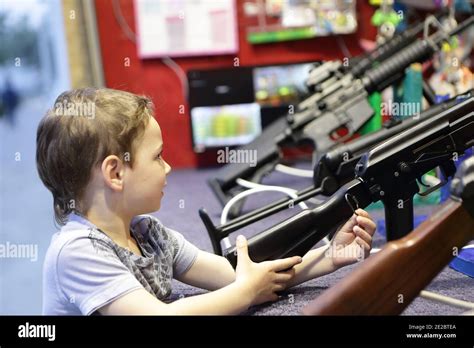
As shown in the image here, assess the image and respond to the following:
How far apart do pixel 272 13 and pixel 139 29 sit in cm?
70

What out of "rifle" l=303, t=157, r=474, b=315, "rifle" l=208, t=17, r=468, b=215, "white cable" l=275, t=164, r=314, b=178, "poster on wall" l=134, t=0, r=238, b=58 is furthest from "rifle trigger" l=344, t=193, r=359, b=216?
"poster on wall" l=134, t=0, r=238, b=58

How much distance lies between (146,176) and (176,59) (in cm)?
258

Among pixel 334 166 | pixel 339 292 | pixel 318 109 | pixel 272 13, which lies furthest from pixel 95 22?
pixel 339 292

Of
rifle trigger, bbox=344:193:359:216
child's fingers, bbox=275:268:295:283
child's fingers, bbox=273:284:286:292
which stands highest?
rifle trigger, bbox=344:193:359:216

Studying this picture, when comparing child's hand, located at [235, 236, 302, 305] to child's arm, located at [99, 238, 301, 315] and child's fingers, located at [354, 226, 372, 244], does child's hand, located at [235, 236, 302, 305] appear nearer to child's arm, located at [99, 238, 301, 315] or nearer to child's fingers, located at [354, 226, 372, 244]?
child's arm, located at [99, 238, 301, 315]

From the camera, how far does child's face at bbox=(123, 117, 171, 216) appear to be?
95 cm

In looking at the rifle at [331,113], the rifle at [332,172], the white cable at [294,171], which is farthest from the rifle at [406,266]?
the white cable at [294,171]

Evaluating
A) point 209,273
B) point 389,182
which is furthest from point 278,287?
point 389,182

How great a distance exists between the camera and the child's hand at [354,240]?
1.02m

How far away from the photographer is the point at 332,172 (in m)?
1.41

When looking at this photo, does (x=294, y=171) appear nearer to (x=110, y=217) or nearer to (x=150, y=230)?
(x=150, y=230)

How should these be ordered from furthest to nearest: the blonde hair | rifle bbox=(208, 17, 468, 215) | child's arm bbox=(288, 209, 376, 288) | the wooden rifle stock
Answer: rifle bbox=(208, 17, 468, 215) → child's arm bbox=(288, 209, 376, 288) → the blonde hair → the wooden rifle stock

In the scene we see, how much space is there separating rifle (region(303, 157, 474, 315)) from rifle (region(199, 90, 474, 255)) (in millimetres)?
494

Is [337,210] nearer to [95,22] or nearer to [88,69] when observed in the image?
[88,69]
